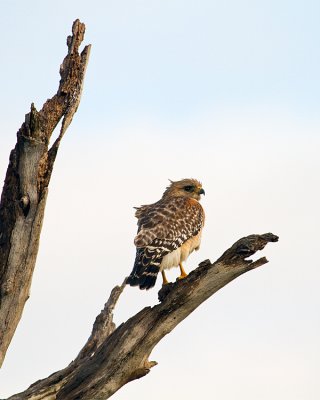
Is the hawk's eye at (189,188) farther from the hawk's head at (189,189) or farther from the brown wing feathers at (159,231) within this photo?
the brown wing feathers at (159,231)

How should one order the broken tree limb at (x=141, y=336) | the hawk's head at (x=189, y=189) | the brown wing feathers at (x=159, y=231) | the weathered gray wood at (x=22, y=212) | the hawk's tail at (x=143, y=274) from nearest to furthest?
the weathered gray wood at (x=22, y=212)
the broken tree limb at (x=141, y=336)
the hawk's tail at (x=143, y=274)
the brown wing feathers at (x=159, y=231)
the hawk's head at (x=189, y=189)

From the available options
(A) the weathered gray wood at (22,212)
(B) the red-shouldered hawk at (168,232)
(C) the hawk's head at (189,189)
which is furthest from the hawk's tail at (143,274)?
(C) the hawk's head at (189,189)

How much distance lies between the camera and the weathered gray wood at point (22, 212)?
8391mm

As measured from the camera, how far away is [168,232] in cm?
1191

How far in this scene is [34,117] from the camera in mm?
8320

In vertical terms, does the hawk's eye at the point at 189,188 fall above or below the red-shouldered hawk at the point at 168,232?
above

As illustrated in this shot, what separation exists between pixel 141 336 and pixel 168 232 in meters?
3.52

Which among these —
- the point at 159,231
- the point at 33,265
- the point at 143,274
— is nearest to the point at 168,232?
the point at 159,231

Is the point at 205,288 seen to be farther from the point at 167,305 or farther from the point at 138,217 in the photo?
the point at 138,217

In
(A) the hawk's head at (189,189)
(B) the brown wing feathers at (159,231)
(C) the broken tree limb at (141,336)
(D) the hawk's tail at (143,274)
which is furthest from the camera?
(A) the hawk's head at (189,189)

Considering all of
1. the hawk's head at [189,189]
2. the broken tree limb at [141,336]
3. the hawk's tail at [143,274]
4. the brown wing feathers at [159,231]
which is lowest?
the broken tree limb at [141,336]

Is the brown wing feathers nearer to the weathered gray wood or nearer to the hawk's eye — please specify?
the hawk's eye

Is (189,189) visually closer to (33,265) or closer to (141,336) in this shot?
(141,336)

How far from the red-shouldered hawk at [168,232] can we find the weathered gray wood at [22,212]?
2.45m
